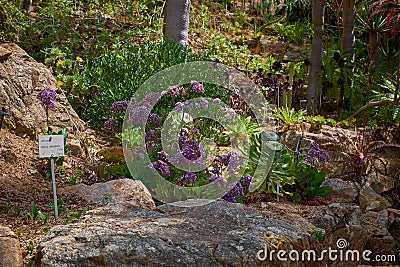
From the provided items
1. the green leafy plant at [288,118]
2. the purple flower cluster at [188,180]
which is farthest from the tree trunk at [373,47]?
the purple flower cluster at [188,180]

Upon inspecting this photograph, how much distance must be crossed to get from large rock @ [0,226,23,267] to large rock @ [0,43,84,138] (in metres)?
2.03

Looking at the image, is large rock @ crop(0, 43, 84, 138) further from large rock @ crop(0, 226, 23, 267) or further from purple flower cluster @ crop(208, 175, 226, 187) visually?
large rock @ crop(0, 226, 23, 267)

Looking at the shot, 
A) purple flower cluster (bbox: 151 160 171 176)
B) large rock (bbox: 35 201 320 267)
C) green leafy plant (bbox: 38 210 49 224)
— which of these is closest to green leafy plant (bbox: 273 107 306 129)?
purple flower cluster (bbox: 151 160 171 176)

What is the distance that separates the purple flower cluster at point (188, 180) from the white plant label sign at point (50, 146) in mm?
1019

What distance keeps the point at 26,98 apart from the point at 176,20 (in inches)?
109

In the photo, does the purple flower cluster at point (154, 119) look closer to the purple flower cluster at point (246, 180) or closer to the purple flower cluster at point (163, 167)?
the purple flower cluster at point (163, 167)

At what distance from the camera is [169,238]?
2746 millimetres

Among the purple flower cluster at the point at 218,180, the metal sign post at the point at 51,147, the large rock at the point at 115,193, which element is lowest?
the large rock at the point at 115,193

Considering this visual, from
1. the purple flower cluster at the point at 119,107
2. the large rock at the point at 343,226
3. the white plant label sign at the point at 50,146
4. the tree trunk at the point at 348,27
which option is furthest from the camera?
the tree trunk at the point at 348,27

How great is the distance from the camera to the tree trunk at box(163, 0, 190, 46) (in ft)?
23.0

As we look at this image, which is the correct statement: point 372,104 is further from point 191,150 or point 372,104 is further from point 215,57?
point 191,150

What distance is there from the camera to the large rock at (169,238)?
2.58 meters

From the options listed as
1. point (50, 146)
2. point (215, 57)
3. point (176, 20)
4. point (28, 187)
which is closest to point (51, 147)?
point (50, 146)

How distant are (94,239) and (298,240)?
1185mm
